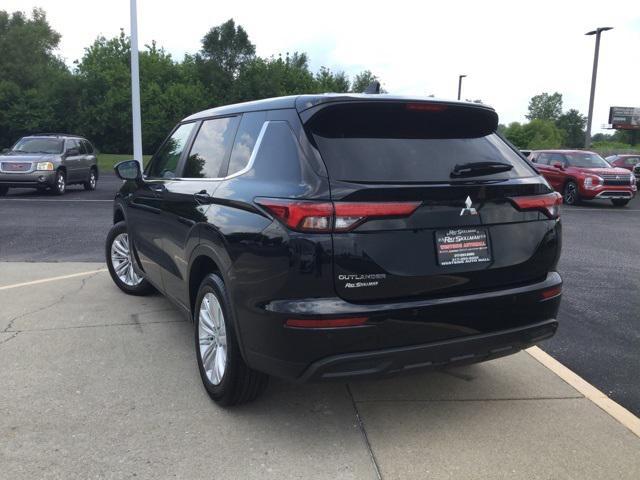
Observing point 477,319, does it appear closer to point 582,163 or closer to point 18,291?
point 18,291

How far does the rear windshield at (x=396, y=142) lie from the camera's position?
2.80 m

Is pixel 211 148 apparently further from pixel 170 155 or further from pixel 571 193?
pixel 571 193

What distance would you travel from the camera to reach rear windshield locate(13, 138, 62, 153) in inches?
655

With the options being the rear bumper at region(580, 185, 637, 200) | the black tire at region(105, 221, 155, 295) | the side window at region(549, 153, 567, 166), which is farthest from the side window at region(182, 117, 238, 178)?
the side window at region(549, 153, 567, 166)

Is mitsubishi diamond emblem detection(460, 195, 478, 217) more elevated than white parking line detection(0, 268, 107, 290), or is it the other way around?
mitsubishi diamond emblem detection(460, 195, 478, 217)

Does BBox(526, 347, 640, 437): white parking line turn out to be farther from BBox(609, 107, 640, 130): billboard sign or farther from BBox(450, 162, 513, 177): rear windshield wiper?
BBox(609, 107, 640, 130): billboard sign

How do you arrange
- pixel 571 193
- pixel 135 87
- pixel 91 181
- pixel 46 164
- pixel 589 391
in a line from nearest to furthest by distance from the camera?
1. pixel 589 391
2. pixel 46 164
3. pixel 135 87
4. pixel 571 193
5. pixel 91 181

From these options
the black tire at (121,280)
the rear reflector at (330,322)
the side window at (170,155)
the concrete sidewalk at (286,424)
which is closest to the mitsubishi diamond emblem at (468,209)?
the rear reflector at (330,322)

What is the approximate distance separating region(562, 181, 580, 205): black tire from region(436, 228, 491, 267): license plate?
15513 mm

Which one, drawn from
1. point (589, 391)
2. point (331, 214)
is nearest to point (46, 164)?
point (331, 214)

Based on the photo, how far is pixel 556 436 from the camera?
10.1 feet

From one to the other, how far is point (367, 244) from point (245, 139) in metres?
1.14

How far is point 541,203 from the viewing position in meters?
3.18

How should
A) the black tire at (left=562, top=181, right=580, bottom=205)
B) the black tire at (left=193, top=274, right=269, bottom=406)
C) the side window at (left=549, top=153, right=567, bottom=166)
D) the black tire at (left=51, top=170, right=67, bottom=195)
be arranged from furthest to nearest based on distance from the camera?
the side window at (left=549, top=153, right=567, bottom=166) < the black tire at (left=562, top=181, right=580, bottom=205) < the black tire at (left=51, top=170, right=67, bottom=195) < the black tire at (left=193, top=274, right=269, bottom=406)
